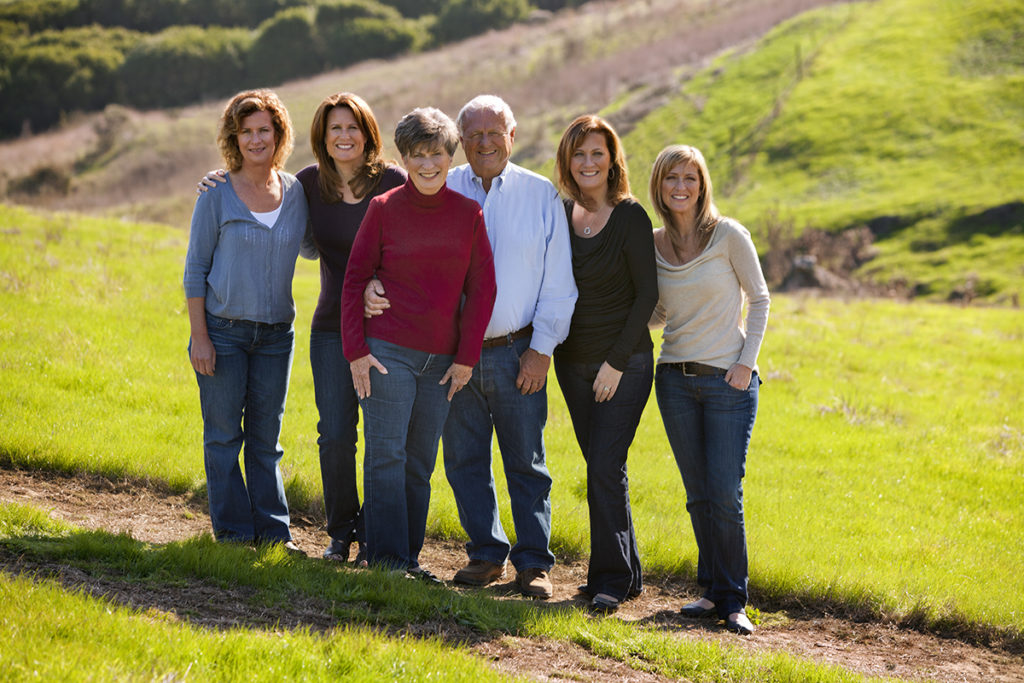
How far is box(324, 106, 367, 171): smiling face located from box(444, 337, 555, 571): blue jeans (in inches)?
67.4

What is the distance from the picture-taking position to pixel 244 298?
612 cm

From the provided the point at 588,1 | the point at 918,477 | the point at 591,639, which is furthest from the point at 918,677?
the point at 588,1

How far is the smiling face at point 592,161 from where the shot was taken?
233 inches

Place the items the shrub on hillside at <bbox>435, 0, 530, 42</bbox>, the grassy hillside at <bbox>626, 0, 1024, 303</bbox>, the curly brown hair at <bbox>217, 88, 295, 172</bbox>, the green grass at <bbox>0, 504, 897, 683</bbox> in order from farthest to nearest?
1. the shrub on hillside at <bbox>435, 0, 530, 42</bbox>
2. the grassy hillside at <bbox>626, 0, 1024, 303</bbox>
3. the curly brown hair at <bbox>217, 88, 295, 172</bbox>
4. the green grass at <bbox>0, 504, 897, 683</bbox>

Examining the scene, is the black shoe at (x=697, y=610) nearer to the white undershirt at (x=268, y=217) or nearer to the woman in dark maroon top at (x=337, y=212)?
the woman in dark maroon top at (x=337, y=212)

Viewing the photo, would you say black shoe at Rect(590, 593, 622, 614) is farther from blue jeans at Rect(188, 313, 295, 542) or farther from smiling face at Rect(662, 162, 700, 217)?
smiling face at Rect(662, 162, 700, 217)

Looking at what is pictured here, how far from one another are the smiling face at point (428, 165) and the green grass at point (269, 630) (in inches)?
101

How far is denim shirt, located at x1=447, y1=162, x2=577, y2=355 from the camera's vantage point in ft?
19.5

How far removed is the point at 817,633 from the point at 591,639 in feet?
6.74

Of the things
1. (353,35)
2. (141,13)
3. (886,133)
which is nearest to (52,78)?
(141,13)

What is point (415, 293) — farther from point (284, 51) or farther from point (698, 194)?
point (284, 51)

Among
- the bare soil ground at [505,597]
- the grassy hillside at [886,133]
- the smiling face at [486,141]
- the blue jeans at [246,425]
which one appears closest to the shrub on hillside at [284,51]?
the grassy hillside at [886,133]

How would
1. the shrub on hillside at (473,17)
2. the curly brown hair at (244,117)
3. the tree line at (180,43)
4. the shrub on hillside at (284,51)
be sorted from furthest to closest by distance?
the shrub on hillside at (473,17), the shrub on hillside at (284,51), the tree line at (180,43), the curly brown hair at (244,117)

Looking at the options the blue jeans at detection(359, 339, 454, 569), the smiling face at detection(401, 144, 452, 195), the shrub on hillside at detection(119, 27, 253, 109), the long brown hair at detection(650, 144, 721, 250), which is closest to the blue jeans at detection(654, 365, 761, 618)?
the long brown hair at detection(650, 144, 721, 250)
